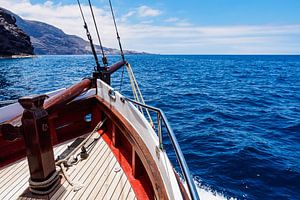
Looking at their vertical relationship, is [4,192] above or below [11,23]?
below

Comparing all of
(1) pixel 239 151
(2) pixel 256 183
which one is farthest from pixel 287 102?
(2) pixel 256 183

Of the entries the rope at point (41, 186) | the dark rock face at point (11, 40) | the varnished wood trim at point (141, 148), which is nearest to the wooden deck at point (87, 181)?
the rope at point (41, 186)

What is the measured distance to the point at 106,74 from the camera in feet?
17.1

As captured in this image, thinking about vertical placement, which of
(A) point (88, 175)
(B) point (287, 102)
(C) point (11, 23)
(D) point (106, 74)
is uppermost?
(C) point (11, 23)

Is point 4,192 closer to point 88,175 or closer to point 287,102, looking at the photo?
point 88,175

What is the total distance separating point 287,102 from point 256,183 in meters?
13.1

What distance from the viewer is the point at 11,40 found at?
78688mm

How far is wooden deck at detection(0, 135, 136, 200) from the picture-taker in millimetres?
2785

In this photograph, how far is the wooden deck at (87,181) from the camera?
2785 millimetres

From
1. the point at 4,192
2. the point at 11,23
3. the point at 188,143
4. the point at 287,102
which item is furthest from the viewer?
the point at 11,23

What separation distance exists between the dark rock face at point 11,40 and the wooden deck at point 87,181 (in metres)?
88.6

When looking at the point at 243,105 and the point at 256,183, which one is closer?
the point at 256,183

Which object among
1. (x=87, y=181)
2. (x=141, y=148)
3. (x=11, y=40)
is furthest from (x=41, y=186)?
(x=11, y=40)

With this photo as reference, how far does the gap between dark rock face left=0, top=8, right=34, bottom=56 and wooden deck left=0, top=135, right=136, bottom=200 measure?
8860cm
